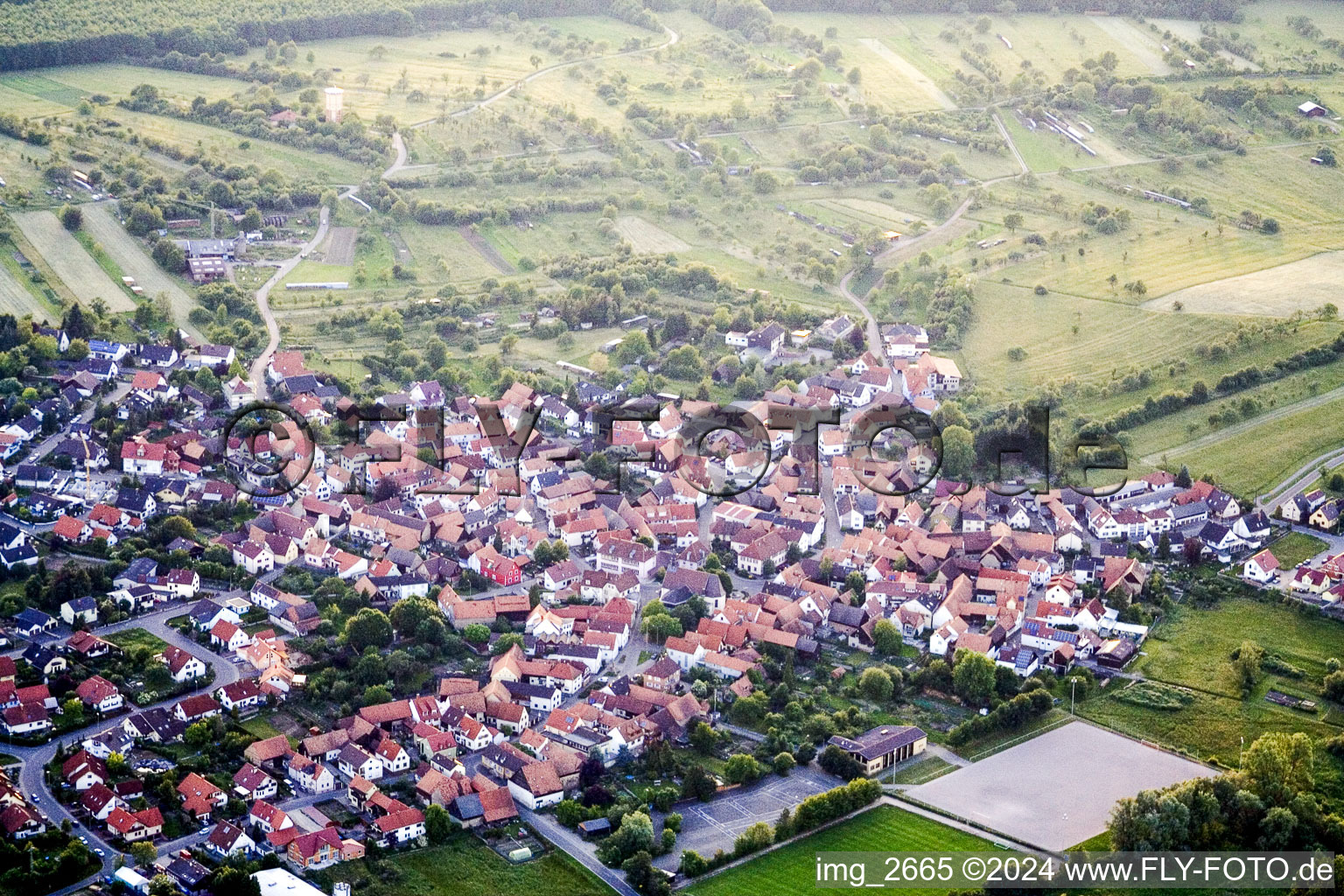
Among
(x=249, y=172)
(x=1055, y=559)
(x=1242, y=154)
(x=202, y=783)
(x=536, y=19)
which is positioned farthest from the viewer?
(x=536, y=19)

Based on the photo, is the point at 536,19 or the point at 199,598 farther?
the point at 536,19

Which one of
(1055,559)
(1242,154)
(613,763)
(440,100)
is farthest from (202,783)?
(1242,154)

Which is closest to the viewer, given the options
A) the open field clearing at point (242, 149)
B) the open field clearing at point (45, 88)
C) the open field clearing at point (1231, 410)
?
the open field clearing at point (1231, 410)

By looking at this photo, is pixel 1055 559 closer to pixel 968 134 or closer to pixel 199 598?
pixel 199 598

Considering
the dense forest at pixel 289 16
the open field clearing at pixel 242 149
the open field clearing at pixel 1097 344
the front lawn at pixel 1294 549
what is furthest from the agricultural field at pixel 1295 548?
the dense forest at pixel 289 16

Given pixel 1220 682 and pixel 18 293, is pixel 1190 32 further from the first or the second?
pixel 18 293

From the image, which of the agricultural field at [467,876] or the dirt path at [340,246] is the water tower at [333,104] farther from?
the agricultural field at [467,876]

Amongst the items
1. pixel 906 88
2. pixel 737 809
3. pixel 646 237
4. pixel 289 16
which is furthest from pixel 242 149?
pixel 737 809

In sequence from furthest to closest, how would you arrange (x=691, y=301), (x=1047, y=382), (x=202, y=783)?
(x=691, y=301) < (x=1047, y=382) < (x=202, y=783)
